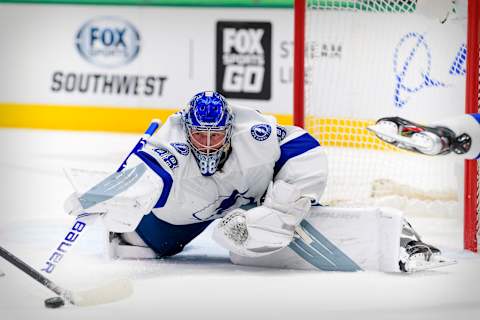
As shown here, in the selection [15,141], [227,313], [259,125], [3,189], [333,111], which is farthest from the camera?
[15,141]

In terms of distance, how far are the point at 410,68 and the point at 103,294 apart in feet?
8.06

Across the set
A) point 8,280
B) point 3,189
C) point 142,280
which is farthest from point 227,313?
point 3,189

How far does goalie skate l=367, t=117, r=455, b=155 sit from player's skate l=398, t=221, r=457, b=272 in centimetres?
54

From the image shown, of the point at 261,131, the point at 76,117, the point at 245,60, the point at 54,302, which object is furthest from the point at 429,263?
the point at 76,117

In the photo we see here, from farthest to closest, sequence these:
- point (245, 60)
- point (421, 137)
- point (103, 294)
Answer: point (245, 60) → point (421, 137) → point (103, 294)

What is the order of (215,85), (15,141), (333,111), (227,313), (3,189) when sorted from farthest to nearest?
1. (215,85)
2. (15,141)
3. (3,189)
4. (333,111)
5. (227,313)

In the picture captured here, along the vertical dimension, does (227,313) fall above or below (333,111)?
below

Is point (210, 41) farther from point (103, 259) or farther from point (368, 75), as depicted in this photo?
point (103, 259)

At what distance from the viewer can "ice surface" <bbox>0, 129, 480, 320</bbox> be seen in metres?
Answer: 3.24

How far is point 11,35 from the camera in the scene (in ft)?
28.2

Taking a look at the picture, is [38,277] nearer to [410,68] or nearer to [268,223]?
[268,223]

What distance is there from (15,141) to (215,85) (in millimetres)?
1713

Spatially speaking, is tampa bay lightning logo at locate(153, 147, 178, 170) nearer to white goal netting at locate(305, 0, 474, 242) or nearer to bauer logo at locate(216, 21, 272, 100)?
white goal netting at locate(305, 0, 474, 242)

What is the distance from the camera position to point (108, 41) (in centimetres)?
866
